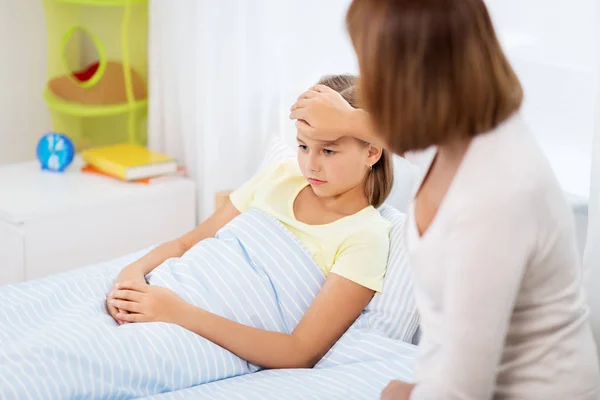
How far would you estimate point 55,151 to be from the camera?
2637 mm

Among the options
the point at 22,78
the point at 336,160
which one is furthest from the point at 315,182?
the point at 22,78

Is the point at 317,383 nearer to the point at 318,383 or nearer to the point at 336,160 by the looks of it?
the point at 318,383

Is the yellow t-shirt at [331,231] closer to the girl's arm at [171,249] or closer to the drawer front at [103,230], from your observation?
the girl's arm at [171,249]

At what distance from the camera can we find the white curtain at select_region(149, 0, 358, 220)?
2287 millimetres

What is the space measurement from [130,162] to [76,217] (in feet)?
0.96

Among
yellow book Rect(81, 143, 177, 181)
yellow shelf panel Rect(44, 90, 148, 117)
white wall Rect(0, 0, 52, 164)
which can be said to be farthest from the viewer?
white wall Rect(0, 0, 52, 164)

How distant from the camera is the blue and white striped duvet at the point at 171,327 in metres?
1.38

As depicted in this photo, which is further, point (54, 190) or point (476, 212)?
point (54, 190)

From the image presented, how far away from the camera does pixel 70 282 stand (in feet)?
5.72

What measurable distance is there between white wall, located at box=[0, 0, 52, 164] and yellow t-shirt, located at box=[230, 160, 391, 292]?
4.68 feet

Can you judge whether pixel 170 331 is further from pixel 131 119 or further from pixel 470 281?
pixel 131 119

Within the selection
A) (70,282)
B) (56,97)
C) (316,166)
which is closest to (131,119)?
(56,97)

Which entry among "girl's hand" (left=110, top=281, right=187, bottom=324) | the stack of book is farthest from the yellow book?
"girl's hand" (left=110, top=281, right=187, bottom=324)

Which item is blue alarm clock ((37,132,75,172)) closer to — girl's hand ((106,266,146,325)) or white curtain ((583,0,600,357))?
girl's hand ((106,266,146,325))
